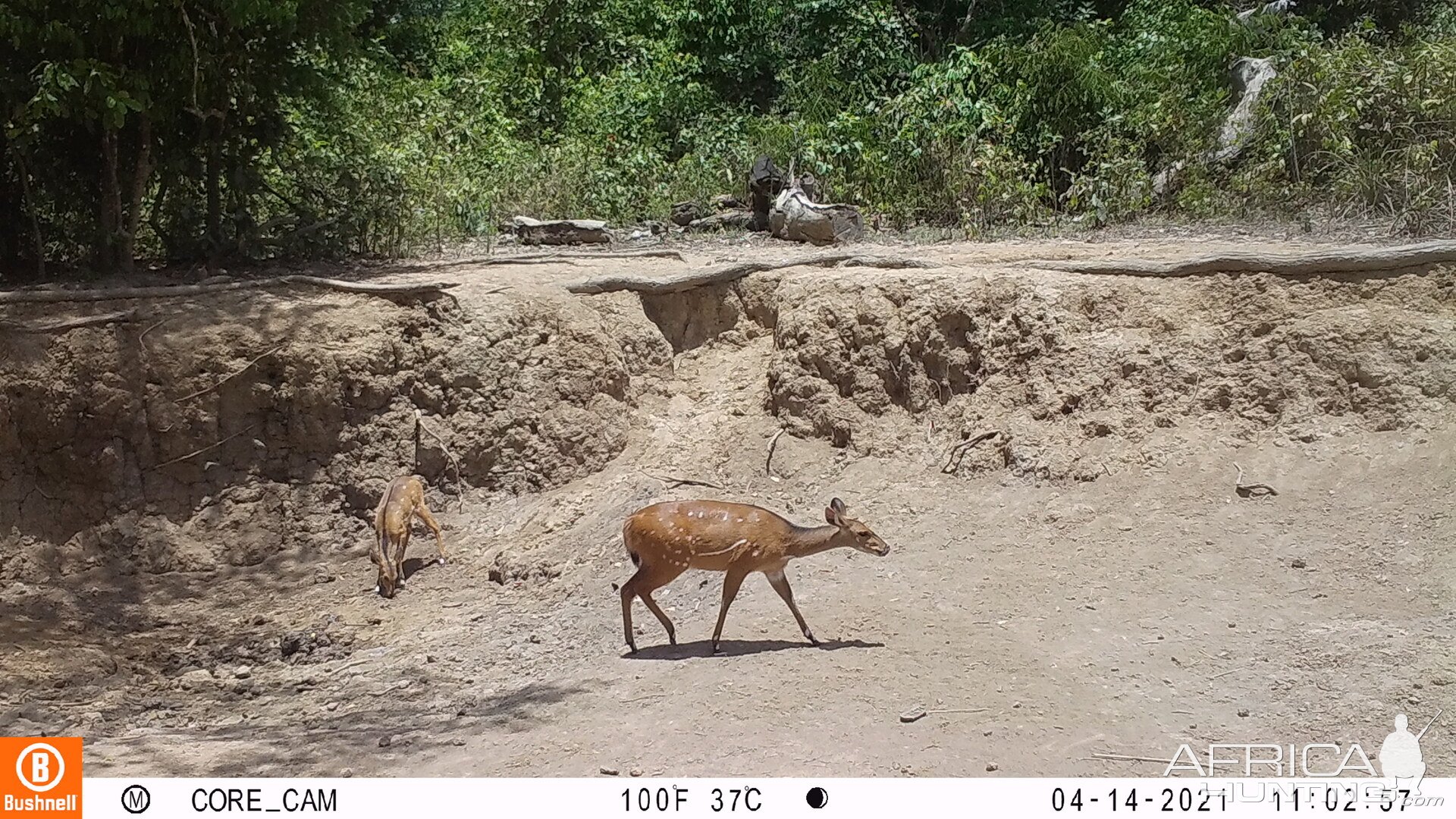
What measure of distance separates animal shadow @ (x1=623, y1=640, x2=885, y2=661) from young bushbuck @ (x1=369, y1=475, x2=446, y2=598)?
8.15ft

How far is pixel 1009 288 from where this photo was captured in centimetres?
991

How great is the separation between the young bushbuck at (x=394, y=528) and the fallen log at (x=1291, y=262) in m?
4.75

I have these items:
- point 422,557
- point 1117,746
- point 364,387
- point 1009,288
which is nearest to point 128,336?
point 364,387

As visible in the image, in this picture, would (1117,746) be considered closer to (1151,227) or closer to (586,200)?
(1151,227)

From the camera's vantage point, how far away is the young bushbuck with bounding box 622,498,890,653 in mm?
6852

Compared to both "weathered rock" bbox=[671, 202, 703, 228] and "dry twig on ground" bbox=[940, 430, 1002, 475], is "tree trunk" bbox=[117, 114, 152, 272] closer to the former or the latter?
"weathered rock" bbox=[671, 202, 703, 228]

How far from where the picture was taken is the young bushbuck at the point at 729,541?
6.85 m

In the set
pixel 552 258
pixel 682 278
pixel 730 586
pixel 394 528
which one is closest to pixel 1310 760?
pixel 730 586

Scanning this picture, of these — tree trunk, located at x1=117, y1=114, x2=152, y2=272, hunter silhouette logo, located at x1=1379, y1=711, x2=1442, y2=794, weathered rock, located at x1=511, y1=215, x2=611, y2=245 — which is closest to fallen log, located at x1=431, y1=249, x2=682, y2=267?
weathered rock, located at x1=511, y1=215, x2=611, y2=245

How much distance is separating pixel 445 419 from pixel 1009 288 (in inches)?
167

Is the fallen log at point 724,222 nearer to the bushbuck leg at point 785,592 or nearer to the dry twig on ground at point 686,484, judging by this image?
the dry twig on ground at point 686,484

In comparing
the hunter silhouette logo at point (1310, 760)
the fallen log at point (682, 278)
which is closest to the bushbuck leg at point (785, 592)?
the hunter silhouette logo at point (1310, 760)
